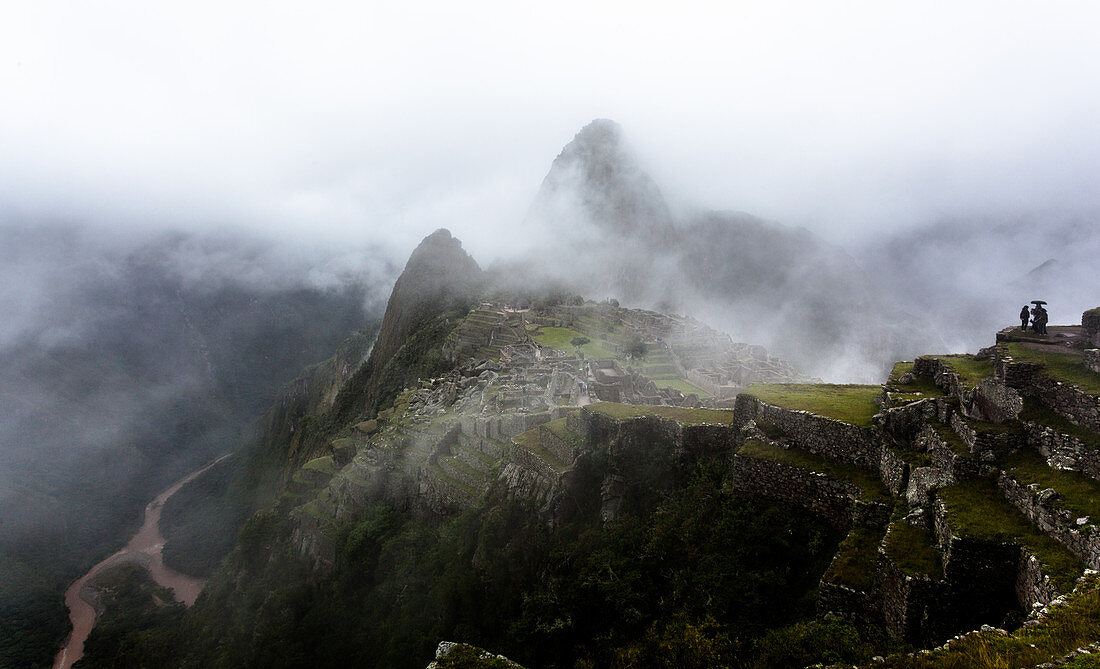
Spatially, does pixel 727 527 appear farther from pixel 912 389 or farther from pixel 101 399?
pixel 101 399

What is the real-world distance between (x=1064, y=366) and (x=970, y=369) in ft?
7.45

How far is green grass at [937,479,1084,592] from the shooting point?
20.0 feet

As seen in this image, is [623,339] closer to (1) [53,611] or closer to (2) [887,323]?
(1) [53,611]

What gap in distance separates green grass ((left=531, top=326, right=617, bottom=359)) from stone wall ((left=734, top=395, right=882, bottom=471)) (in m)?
35.0

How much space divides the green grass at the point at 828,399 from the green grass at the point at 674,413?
4.01ft

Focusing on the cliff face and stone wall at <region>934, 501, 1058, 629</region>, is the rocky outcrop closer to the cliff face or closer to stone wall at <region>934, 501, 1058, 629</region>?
stone wall at <region>934, 501, 1058, 629</region>

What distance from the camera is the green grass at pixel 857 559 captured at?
8.19 metres

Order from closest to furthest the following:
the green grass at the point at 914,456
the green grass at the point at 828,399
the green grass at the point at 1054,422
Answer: the green grass at the point at 1054,422, the green grass at the point at 914,456, the green grass at the point at 828,399

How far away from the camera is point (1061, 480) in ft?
22.8

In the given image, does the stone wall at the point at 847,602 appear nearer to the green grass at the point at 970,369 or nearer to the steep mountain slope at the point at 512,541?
the steep mountain slope at the point at 512,541

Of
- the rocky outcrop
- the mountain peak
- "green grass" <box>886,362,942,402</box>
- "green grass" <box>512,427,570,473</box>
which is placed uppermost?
the mountain peak

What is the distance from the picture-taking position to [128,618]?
55.0 metres

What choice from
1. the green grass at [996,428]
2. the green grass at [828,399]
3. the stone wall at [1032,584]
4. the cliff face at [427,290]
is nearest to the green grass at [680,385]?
the green grass at [828,399]

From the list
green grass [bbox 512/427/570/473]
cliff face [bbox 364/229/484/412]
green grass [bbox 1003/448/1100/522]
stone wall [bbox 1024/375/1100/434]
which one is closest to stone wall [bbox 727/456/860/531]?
green grass [bbox 1003/448/1100/522]
